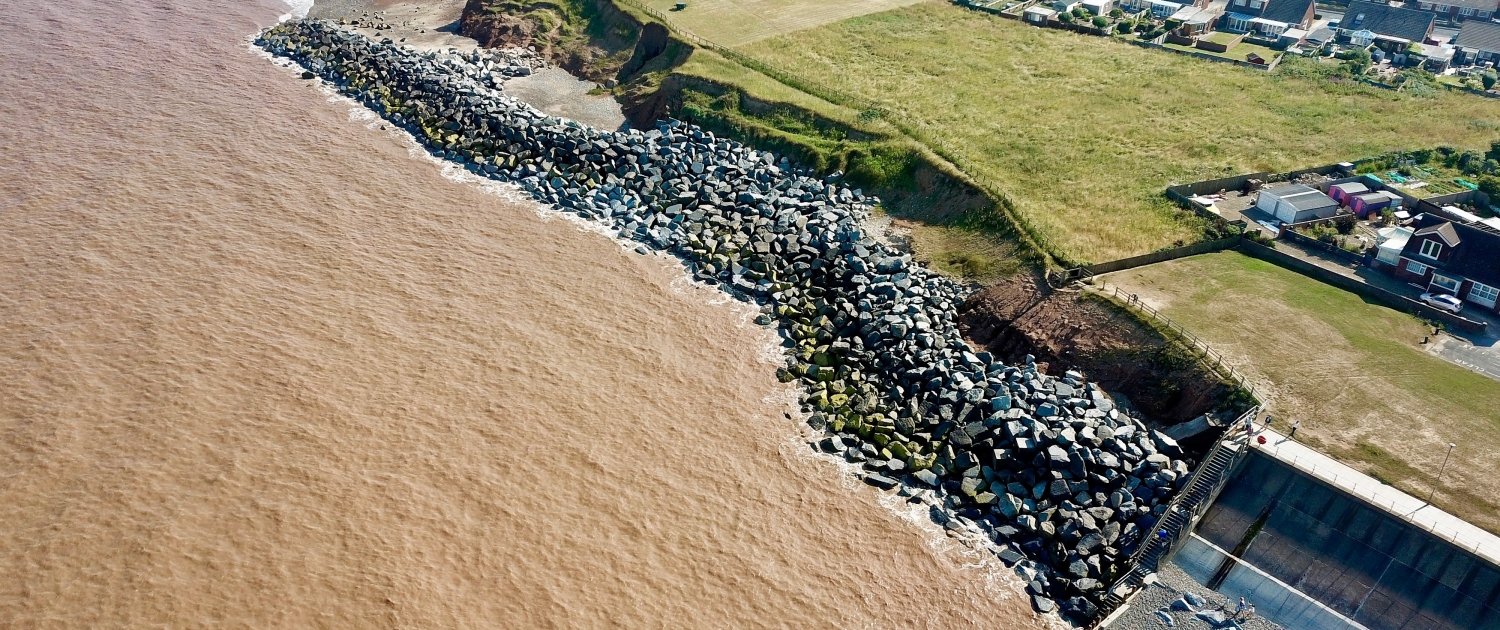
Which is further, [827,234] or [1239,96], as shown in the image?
[1239,96]

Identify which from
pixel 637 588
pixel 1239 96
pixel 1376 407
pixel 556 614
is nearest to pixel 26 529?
pixel 556 614

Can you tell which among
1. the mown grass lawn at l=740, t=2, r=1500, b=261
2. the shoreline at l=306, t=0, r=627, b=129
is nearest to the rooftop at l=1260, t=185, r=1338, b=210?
the mown grass lawn at l=740, t=2, r=1500, b=261

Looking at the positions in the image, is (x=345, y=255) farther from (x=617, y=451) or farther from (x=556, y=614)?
(x=556, y=614)

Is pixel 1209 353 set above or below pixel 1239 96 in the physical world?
below

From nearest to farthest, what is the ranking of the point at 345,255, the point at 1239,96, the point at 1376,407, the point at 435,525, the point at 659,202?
the point at 435,525
the point at 1376,407
the point at 345,255
the point at 659,202
the point at 1239,96

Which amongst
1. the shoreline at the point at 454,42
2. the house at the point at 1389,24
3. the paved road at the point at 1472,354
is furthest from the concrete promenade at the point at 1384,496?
the house at the point at 1389,24

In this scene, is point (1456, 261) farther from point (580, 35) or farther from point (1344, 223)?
point (580, 35)
